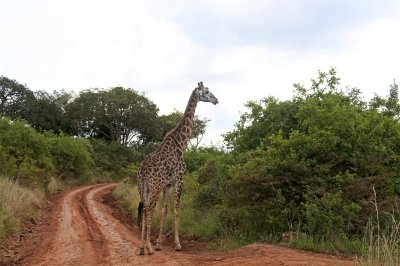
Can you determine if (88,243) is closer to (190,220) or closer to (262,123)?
(190,220)

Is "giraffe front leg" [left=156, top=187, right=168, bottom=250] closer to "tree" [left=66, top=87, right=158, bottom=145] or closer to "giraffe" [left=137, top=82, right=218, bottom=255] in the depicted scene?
"giraffe" [left=137, top=82, right=218, bottom=255]

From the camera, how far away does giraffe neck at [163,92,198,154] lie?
11.0m

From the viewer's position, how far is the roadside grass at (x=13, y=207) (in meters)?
11.1

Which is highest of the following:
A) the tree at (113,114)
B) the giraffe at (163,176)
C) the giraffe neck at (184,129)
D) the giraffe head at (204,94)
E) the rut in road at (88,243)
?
the tree at (113,114)

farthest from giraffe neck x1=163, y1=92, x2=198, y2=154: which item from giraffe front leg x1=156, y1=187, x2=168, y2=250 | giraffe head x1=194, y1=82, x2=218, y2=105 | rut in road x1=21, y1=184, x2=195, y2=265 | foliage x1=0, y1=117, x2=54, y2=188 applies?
foliage x1=0, y1=117, x2=54, y2=188

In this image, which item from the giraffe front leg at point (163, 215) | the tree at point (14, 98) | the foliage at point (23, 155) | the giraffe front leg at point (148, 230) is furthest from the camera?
the tree at point (14, 98)

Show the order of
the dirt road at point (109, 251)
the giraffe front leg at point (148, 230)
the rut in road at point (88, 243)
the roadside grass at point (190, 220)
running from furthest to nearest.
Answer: the roadside grass at point (190, 220) < the giraffe front leg at point (148, 230) < the rut in road at point (88, 243) < the dirt road at point (109, 251)

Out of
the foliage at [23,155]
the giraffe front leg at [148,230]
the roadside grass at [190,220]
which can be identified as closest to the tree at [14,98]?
the foliage at [23,155]

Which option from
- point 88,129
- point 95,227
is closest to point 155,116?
point 88,129

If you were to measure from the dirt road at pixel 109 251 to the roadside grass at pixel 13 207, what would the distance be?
1.58 ft

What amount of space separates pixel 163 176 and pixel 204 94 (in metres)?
2.72

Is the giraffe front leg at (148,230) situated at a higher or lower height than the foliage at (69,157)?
lower

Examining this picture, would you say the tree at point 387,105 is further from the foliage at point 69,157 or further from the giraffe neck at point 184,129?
the foliage at point 69,157

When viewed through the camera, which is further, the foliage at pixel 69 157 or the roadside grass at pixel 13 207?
the foliage at pixel 69 157
